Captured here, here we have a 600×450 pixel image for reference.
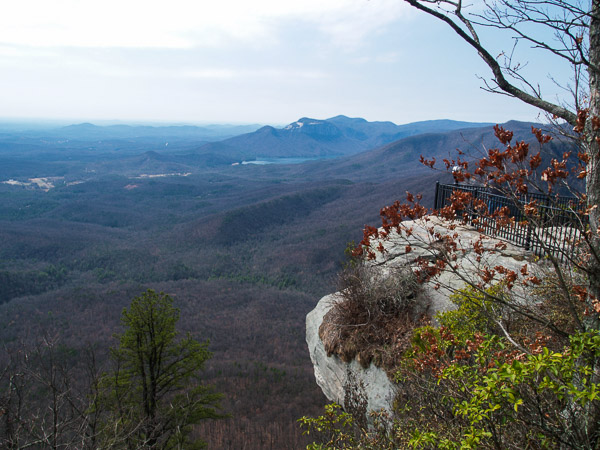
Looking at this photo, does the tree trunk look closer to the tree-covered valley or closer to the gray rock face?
the tree-covered valley

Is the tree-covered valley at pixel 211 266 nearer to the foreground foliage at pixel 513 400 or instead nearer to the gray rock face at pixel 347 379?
the gray rock face at pixel 347 379

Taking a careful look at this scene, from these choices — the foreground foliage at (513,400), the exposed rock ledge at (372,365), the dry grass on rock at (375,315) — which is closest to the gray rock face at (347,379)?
the exposed rock ledge at (372,365)

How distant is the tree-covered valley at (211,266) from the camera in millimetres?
33625

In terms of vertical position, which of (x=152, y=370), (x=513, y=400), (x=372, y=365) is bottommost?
(x=152, y=370)

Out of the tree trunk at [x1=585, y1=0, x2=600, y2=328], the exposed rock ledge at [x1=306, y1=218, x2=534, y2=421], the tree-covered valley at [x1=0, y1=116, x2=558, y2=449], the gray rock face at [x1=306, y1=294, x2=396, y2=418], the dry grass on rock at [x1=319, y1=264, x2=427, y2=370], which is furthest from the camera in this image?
the tree-covered valley at [x1=0, y1=116, x2=558, y2=449]

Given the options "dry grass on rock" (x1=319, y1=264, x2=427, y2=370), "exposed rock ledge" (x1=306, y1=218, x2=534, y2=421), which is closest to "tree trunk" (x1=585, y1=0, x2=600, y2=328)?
"exposed rock ledge" (x1=306, y1=218, x2=534, y2=421)

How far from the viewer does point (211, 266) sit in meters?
72.2

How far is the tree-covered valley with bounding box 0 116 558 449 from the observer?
110ft

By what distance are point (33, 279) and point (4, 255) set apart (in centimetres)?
2020

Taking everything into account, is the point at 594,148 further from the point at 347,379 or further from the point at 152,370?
the point at 152,370

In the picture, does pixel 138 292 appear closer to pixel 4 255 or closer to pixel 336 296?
pixel 4 255

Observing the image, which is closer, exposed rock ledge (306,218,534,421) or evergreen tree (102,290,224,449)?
exposed rock ledge (306,218,534,421)

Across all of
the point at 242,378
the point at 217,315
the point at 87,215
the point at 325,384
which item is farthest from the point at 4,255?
the point at 325,384

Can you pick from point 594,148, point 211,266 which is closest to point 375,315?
point 594,148
